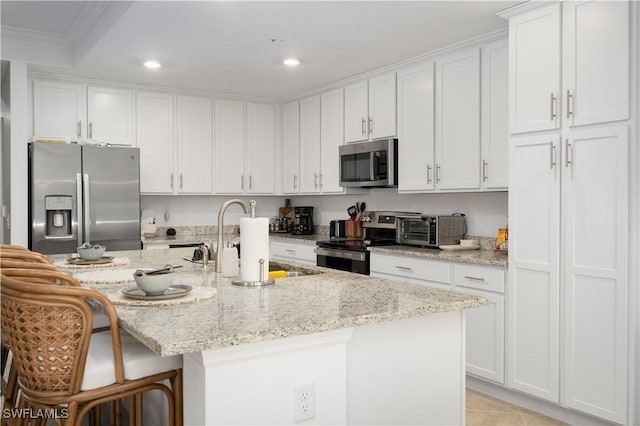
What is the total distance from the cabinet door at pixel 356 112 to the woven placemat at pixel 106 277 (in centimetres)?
275

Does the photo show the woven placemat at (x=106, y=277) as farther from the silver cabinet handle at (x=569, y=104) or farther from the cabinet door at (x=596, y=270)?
the silver cabinet handle at (x=569, y=104)

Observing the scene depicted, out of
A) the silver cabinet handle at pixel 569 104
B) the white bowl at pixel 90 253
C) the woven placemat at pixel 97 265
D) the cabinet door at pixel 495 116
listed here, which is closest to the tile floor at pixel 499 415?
the cabinet door at pixel 495 116

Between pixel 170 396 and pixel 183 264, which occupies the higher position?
pixel 183 264

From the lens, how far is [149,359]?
1666 millimetres

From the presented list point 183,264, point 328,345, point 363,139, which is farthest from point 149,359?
point 363,139

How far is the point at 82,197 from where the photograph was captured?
4.52 m

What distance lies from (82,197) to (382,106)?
2700 mm

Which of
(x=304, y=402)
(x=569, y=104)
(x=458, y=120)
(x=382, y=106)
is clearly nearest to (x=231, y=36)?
(x=382, y=106)

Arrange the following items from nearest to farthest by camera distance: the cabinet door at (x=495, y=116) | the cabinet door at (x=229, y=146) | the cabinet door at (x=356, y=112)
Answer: the cabinet door at (x=495, y=116)
the cabinet door at (x=356, y=112)
the cabinet door at (x=229, y=146)

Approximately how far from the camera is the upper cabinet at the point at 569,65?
2637mm

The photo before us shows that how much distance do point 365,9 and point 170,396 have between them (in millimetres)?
2460

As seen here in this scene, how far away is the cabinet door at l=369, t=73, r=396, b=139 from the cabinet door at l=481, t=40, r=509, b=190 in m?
0.92

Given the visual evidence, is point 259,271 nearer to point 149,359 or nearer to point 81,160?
point 149,359

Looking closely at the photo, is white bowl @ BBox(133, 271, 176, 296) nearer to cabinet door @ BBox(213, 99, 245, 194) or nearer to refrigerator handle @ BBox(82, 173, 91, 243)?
refrigerator handle @ BBox(82, 173, 91, 243)
